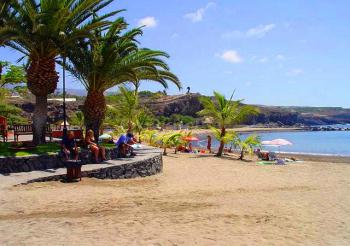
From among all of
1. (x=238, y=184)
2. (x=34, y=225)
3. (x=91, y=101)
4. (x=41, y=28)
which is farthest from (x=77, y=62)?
(x=34, y=225)

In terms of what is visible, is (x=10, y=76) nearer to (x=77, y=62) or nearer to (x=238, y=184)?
(x=77, y=62)

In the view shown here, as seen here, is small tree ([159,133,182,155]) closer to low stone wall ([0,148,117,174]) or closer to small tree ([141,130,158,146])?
small tree ([141,130,158,146])

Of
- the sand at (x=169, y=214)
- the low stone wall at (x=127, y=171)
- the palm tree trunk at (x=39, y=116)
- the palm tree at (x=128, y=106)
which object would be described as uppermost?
the palm tree at (x=128, y=106)

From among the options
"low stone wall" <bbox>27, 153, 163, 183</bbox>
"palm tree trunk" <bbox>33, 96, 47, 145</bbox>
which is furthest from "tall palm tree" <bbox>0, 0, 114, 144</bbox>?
"low stone wall" <bbox>27, 153, 163, 183</bbox>

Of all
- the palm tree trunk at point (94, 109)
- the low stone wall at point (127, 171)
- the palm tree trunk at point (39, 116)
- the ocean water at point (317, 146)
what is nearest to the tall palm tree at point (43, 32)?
the palm tree trunk at point (39, 116)

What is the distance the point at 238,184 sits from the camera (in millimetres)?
12898

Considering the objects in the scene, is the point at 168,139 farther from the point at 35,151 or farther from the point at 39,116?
the point at 35,151

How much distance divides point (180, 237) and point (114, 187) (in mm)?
4446

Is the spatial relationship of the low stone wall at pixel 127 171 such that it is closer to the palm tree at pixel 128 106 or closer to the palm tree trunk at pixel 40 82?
the palm tree trunk at pixel 40 82

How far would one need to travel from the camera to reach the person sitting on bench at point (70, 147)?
466 inches

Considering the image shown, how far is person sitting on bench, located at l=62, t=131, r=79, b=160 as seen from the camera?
1184cm

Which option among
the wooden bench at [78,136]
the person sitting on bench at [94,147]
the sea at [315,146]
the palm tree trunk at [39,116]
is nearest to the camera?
the person sitting on bench at [94,147]

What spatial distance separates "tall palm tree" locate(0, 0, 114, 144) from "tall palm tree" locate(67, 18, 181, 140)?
76cm

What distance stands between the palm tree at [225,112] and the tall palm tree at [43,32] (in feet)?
38.4
